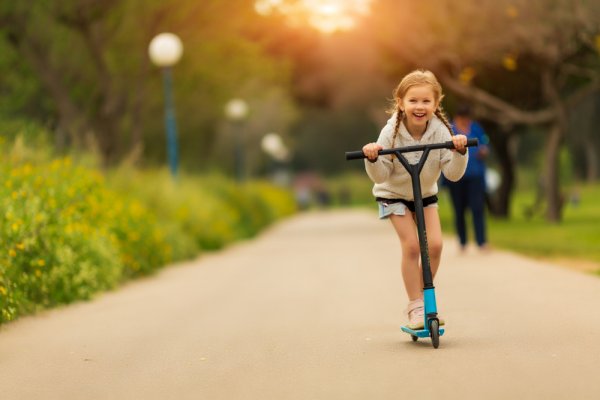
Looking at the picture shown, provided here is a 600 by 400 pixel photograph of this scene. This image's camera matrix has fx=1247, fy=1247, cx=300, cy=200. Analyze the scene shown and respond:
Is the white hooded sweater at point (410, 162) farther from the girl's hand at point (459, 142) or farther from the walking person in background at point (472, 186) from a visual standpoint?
the walking person in background at point (472, 186)

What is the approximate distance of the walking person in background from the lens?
15758 millimetres

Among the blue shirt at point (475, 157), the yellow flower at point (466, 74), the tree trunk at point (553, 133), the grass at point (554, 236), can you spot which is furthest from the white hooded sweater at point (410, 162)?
the tree trunk at point (553, 133)

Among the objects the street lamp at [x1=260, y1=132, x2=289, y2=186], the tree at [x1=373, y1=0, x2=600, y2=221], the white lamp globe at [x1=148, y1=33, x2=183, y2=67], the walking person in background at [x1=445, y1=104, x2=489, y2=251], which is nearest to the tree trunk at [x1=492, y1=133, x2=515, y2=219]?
the tree at [x1=373, y1=0, x2=600, y2=221]

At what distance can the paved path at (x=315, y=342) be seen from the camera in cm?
636

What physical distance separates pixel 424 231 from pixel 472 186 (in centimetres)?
846

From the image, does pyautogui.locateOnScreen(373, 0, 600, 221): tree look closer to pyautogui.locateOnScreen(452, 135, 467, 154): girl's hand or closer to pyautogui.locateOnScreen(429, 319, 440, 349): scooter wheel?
pyautogui.locateOnScreen(452, 135, 467, 154): girl's hand

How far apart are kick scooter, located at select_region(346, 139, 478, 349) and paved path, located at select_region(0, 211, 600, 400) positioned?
12 centimetres

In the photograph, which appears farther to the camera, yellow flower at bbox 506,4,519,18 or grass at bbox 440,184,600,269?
yellow flower at bbox 506,4,519,18

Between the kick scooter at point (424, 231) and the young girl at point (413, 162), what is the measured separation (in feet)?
0.34

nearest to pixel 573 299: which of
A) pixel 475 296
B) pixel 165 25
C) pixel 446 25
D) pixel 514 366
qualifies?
pixel 475 296

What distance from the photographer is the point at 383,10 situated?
86.7 ft

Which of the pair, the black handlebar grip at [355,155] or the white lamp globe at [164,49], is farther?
the white lamp globe at [164,49]

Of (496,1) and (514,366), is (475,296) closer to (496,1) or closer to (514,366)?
(514,366)

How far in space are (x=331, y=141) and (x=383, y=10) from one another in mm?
49003
